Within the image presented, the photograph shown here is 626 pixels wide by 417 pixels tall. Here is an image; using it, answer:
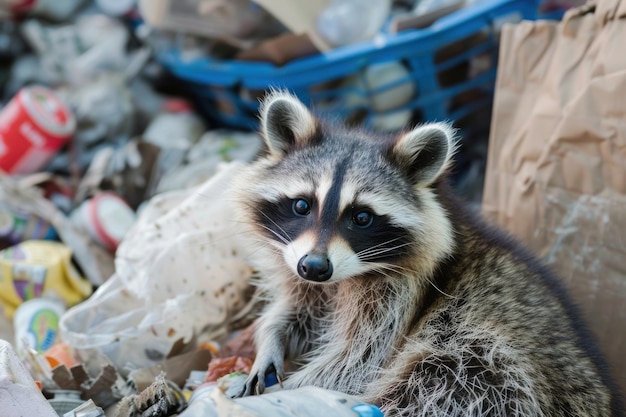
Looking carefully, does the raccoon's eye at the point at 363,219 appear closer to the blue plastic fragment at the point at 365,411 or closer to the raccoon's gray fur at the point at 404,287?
the raccoon's gray fur at the point at 404,287

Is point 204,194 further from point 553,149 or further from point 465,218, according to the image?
point 553,149

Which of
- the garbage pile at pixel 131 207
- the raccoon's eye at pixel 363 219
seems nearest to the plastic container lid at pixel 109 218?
the garbage pile at pixel 131 207

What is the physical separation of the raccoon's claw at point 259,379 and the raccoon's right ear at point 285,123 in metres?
0.62

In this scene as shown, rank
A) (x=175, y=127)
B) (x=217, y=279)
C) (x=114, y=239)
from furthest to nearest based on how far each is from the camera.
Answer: (x=175, y=127) → (x=114, y=239) → (x=217, y=279)

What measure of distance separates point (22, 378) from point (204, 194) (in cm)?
105

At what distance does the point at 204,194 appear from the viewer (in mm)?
2551

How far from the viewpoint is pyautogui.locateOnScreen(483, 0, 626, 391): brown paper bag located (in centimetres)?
211

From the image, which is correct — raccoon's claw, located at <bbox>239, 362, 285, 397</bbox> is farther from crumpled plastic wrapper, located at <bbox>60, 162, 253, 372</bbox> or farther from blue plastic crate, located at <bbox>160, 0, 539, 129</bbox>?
blue plastic crate, located at <bbox>160, 0, 539, 129</bbox>

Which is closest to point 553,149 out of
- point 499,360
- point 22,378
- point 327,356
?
point 499,360

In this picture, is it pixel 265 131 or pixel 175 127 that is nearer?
pixel 265 131

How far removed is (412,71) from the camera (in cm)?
309

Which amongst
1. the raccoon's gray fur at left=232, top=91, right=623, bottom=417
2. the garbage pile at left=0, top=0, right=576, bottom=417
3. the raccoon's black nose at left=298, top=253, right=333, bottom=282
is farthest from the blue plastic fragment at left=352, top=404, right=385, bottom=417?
the raccoon's black nose at left=298, top=253, right=333, bottom=282

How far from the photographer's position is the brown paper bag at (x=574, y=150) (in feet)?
6.93

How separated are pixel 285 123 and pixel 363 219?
40cm
